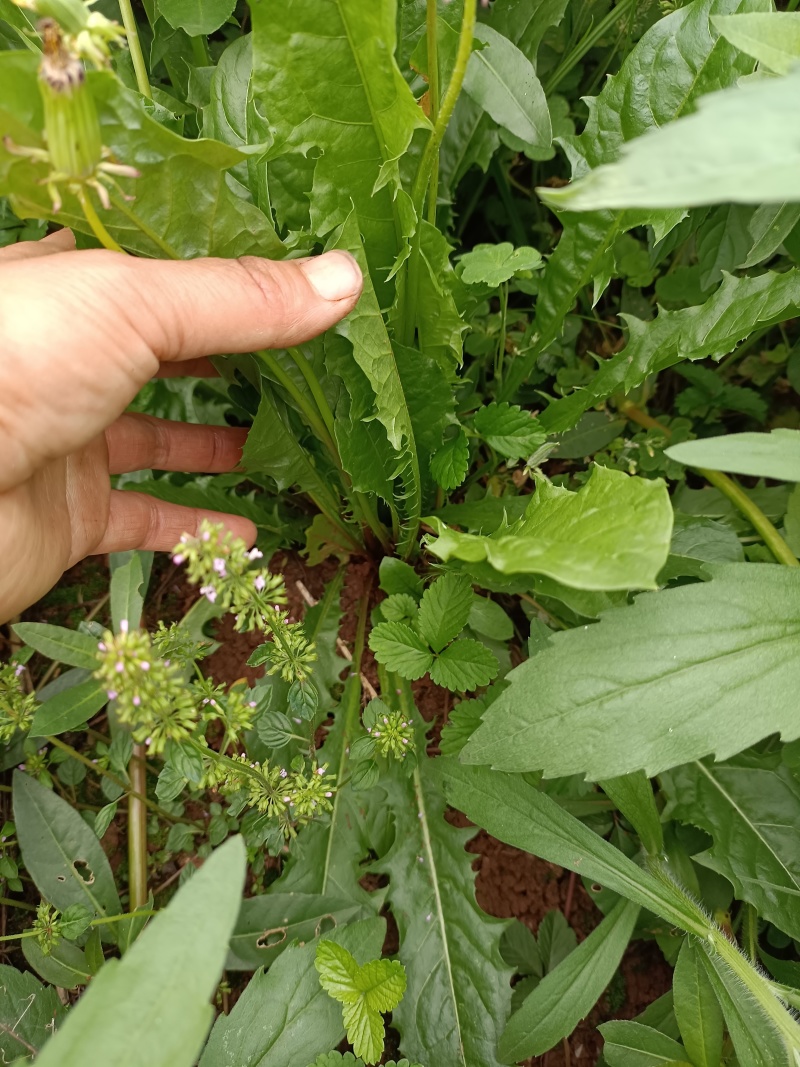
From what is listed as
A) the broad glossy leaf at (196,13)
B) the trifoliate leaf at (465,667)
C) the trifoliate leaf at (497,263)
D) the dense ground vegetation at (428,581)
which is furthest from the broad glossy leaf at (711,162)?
the broad glossy leaf at (196,13)

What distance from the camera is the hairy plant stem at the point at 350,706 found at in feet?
5.20

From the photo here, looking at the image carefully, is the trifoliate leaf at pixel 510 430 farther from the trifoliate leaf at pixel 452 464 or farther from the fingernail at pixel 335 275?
the fingernail at pixel 335 275

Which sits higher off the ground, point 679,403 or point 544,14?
point 544,14

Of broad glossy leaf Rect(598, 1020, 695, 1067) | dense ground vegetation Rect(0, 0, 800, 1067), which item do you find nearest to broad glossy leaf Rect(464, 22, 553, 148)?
dense ground vegetation Rect(0, 0, 800, 1067)

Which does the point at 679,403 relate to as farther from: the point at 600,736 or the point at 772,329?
the point at 600,736

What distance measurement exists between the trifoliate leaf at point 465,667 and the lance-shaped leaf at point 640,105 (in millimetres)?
737

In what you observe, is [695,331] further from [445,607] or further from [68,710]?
[68,710]

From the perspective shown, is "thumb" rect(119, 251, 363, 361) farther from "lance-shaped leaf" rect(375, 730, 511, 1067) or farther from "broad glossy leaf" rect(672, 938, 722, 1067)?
"broad glossy leaf" rect(672, 938, 722, 1067)

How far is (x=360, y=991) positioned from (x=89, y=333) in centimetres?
115

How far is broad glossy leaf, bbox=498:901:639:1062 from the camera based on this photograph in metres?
1.30

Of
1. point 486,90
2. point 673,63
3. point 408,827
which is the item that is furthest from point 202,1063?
point 673,63

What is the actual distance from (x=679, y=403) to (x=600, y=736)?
46.8 inches

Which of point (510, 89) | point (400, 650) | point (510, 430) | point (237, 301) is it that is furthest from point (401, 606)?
point (510, 89)

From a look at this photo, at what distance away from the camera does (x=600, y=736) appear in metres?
1.07
